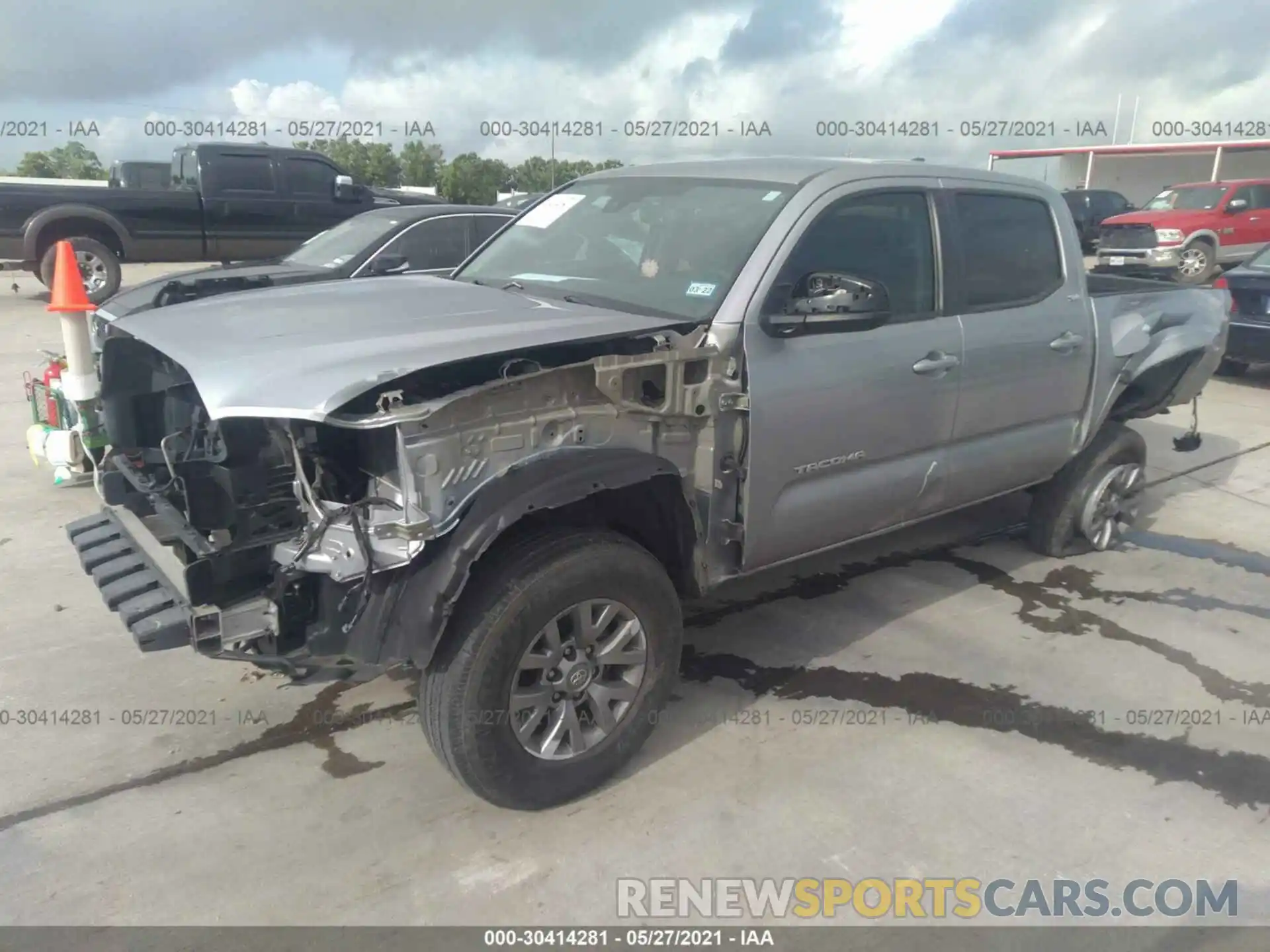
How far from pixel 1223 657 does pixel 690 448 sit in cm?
277

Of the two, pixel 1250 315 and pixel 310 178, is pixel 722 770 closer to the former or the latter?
pixel 1250 315

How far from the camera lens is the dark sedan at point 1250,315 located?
373 inches

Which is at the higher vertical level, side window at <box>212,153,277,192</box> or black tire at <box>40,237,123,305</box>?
side window at <box>212,153,277,192</box>

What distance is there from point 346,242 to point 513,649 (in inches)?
262

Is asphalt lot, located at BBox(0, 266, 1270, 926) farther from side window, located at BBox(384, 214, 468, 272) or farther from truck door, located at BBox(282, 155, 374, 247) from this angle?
truck door, located at BBox(282, 155, 374, 247)

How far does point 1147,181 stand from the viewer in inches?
1479

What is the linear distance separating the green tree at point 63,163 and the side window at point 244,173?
122ft

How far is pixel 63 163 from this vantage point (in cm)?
4822

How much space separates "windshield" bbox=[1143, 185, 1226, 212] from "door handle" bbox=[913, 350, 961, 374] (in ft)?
55.9

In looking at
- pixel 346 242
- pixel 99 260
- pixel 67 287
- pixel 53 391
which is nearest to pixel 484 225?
pixel 346 242

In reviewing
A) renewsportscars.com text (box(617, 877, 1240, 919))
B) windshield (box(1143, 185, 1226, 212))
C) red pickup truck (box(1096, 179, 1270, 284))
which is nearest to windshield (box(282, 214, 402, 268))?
renewsportscars.com text (box(617, 877, 1240, 919))

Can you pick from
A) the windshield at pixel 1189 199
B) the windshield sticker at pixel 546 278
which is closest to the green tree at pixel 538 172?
the windshield at pixel 1189 199

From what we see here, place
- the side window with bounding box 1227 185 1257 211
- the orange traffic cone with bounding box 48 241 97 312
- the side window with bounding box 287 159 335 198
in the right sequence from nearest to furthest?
1. the orange traffic cone with bounding box 48 241 97 312
2. the side window with bounding box 287 159 335 198
3. the side window with bounding box 1227 185 1257 211

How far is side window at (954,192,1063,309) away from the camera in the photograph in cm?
413
